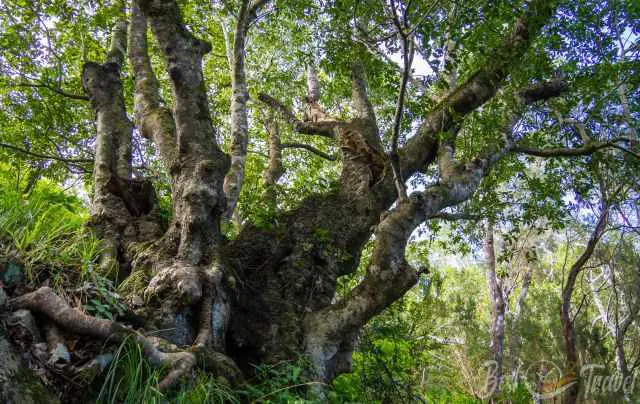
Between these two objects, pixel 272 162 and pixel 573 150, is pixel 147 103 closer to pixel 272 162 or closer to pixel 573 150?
pixel 272 162

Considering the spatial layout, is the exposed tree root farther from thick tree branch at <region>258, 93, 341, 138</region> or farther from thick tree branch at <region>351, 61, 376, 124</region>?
thick tree branch at <region>351, 61, 376, 124</region>

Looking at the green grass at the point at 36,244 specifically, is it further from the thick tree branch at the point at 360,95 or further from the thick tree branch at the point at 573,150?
the thick tree branch at the point at 573,150

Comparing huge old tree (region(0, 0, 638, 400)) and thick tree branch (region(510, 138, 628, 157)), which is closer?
huge old tree (region(0, 0, 638, 400))

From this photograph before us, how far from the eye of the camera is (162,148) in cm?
422

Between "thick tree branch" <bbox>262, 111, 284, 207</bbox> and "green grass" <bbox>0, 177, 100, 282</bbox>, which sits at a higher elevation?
"thick tree branch" <bbox>262, 111, 284, 207</bbox>

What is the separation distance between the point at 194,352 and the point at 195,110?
7.60ft

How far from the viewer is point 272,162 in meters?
6.64

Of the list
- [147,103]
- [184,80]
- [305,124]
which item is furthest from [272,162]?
[184,80]

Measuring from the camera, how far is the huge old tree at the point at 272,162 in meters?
3.35

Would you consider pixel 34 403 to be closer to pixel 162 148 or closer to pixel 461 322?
pixel 162 148

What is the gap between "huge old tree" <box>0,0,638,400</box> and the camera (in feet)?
11.0

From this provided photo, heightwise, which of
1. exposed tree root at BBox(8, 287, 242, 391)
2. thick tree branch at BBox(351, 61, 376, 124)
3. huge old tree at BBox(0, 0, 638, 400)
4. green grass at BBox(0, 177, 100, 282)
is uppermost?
thick tree branch at BBox(351, 61, 376, 124)

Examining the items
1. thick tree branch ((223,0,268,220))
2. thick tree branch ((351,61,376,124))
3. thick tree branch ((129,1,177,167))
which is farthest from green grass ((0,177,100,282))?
thick tree branch ((351,61,376,124))

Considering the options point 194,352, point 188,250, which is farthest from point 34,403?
point 188,250
